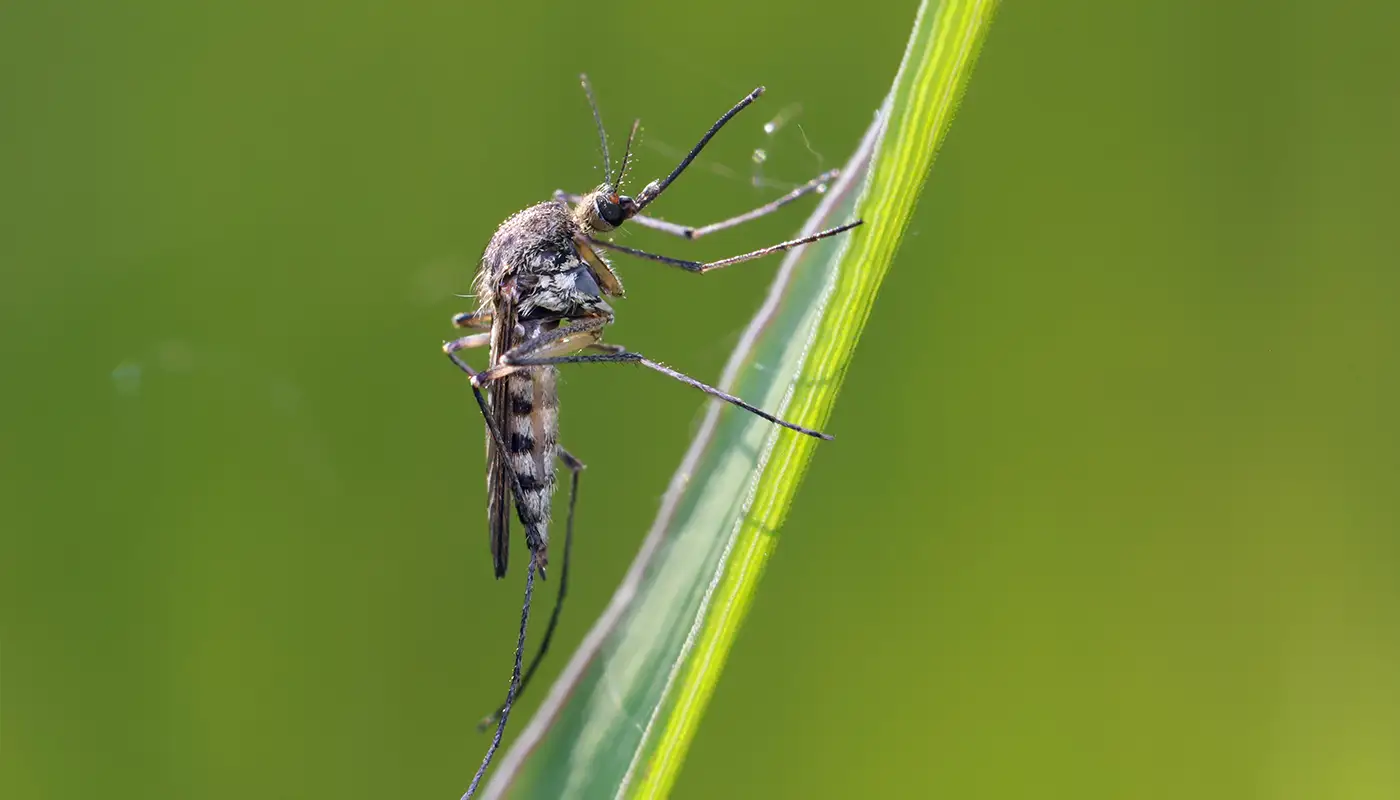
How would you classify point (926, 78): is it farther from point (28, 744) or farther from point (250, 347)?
point (28, 744)

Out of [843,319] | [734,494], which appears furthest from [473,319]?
[843,319]

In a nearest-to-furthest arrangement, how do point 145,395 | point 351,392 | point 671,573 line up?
point 671,573, point 145,395, point 351,392

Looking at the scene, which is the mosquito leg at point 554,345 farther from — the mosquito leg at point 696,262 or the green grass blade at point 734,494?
the green grass blade at point 734,494

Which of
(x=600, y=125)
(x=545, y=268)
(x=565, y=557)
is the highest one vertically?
(x=600, y=125)

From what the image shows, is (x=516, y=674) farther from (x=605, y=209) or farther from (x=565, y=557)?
(x=605, y=209)

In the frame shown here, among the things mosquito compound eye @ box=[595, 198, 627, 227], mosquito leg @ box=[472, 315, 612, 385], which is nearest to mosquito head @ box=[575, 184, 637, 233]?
mosquito compound eye @ box=[595, 198, 627, 227]

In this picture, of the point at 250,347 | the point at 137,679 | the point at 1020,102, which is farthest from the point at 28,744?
the point at 1020,102

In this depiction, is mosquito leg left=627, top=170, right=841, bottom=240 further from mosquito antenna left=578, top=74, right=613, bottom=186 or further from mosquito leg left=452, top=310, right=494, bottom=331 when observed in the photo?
mosquito leg left=452, top=310, right=494, bottom=331
